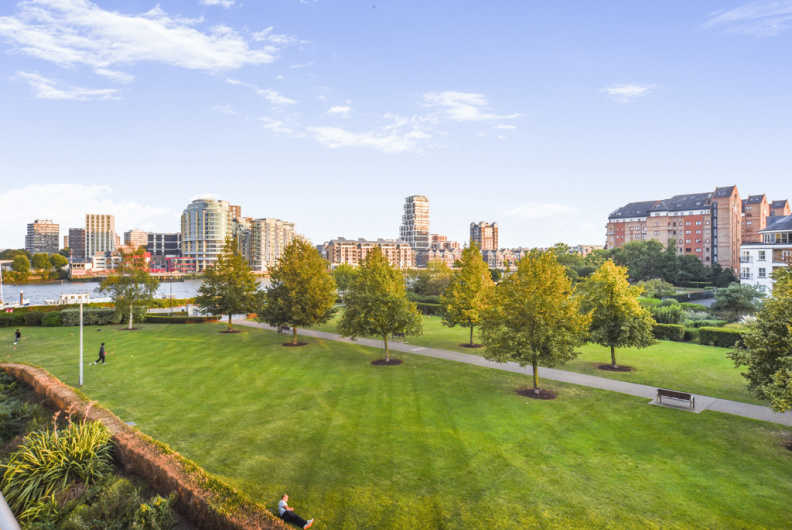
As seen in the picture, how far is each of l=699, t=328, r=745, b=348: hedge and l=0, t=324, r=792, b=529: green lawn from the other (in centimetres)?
1919

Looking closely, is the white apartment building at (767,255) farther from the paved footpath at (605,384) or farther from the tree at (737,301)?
the paved footpath at (605,384)

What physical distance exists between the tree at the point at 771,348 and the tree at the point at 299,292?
27.3m

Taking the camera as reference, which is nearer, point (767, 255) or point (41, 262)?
point (767, 255)

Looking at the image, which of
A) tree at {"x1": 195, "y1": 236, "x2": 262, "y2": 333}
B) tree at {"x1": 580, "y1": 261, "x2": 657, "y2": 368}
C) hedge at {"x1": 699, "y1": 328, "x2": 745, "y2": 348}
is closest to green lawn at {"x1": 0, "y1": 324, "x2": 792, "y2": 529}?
tree at {"x1": 580, "y1": 261, "x2": 657, "y2": 368}

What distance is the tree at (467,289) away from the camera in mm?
35156

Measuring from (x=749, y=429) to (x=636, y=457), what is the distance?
6423 millimetres

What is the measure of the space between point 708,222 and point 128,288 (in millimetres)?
147053

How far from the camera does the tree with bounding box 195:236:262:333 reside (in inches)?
1676

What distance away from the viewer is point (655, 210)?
143500 mm

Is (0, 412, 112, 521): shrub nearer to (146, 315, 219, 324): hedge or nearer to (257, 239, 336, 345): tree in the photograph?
(257, 239, 336, 345): tree

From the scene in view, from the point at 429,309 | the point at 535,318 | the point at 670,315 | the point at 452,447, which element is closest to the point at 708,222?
the point at 670,315

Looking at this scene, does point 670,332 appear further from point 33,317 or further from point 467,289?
point 33,317

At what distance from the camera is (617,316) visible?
27469mm

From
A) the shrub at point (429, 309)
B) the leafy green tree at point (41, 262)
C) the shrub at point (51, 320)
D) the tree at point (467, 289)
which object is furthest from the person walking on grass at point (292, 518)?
Result: the leafy green tree at point (41, 262)
